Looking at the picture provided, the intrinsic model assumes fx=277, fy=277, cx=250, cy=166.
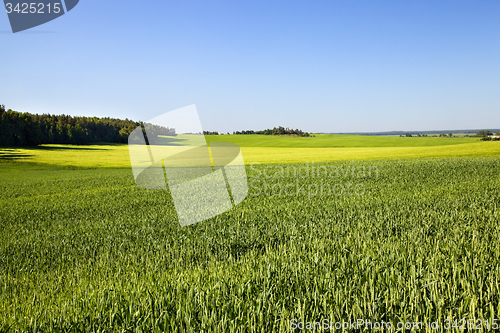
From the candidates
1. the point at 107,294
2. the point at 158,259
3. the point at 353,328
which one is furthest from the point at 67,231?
the point at 353,328

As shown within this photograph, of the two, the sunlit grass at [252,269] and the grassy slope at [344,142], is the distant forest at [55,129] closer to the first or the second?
the grassy slope at [344,142]

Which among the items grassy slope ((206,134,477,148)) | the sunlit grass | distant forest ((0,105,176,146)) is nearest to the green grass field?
the sunlit grass

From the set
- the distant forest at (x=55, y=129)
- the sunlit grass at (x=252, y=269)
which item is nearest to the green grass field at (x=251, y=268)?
the sunlit grass at (x=252, y=269)

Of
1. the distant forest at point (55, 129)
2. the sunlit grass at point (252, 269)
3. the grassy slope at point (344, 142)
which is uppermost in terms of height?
the distant forest at point (55, 129)

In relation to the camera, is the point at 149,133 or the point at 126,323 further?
the point at 149,133

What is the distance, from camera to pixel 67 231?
816cm

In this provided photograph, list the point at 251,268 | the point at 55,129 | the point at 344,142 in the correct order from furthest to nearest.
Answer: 1. the point at 344,142
2. the point at 55,129
3. the point at 251,268

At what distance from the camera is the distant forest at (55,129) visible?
214ft

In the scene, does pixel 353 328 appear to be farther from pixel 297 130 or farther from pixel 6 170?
pixel 297 130

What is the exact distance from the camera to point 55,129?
7981 centimetres

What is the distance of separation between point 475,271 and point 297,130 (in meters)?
112

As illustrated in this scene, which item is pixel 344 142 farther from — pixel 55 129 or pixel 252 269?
pixel 252 269

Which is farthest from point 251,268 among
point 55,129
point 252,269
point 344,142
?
point 55,129

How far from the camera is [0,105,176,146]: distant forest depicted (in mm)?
65100
